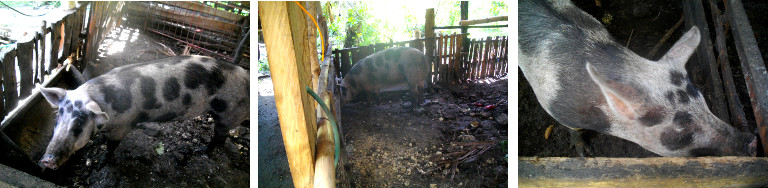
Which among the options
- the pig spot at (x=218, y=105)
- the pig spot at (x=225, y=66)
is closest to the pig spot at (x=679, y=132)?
the pig spot at (x=225, y=66)

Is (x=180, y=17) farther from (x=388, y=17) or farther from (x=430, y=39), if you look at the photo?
(x=430, y=39)

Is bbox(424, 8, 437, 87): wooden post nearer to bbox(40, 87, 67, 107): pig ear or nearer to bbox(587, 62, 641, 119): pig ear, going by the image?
bbox(587, 62, 641, 119): pig ear

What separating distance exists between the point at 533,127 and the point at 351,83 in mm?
1174

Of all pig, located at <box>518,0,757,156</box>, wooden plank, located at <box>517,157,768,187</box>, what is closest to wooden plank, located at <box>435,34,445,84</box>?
pig, located at <box>518,0,757,156</box>

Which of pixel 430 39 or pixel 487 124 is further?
pixel 430 39

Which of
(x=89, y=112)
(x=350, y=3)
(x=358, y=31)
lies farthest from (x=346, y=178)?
(x=89, y=112)

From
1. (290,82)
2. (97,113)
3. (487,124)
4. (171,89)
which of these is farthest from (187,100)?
(487,124)

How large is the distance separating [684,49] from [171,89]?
266 centimetres

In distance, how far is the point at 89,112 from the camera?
66.5 inches

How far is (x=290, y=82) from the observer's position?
1.08m

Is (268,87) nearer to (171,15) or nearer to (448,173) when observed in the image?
(171,15)

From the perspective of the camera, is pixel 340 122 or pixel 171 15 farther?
pixel 340 122

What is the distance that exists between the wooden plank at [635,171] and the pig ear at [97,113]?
6.18ft

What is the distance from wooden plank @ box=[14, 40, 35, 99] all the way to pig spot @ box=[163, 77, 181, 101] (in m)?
0.54
